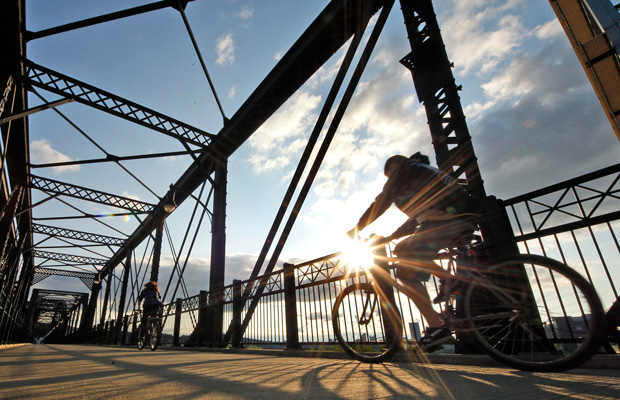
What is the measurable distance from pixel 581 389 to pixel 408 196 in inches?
70.1

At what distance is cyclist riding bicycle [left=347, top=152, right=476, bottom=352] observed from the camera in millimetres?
2730

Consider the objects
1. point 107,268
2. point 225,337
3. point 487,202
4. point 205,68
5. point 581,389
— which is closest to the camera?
point 581,389

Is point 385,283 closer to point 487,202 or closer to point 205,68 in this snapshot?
point 487,202

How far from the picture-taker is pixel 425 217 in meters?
2.86

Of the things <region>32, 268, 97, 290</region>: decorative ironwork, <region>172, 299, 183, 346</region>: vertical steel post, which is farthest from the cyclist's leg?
<region>32, 268, 97, 290</region>: decorative ironwork

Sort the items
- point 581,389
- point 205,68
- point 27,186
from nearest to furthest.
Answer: point 581,389, point 205,68, point 27,186

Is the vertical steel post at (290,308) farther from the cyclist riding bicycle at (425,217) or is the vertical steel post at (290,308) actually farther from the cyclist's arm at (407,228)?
the cyclist's arm at (407,228)

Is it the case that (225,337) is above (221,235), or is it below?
below

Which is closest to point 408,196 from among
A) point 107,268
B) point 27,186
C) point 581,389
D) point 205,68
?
point 581,389

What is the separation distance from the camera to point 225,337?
7980 mm

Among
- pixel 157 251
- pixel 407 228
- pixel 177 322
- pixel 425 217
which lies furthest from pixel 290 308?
pixel 157 251

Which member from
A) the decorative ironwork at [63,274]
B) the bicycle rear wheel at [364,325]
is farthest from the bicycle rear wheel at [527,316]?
the decorative ironwork at [63,274]

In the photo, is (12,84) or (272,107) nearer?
(12,84)

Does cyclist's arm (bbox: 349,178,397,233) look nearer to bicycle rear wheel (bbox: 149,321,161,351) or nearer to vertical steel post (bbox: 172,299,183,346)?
bicycle rear wheel (bbox: 149,321,161,351)
